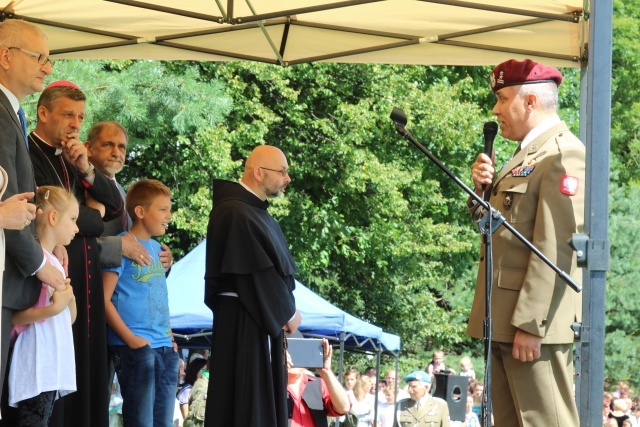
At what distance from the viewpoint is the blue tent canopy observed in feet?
46.3

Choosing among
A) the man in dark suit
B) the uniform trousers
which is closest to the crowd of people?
the uniform trousers

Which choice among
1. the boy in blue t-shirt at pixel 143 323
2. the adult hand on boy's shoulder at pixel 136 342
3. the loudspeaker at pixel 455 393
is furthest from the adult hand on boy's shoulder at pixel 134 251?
the loudspeaker at pixel 455 393

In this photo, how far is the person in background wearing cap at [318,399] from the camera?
7352 millimetres

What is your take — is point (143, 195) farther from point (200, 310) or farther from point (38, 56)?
point (200, 310)

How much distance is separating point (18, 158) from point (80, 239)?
41.9 inches

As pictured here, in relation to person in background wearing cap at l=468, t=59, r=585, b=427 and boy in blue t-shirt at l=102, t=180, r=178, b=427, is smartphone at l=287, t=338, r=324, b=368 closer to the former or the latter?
boy in blue t-shirt at l=102, t=180, r=178, b=427

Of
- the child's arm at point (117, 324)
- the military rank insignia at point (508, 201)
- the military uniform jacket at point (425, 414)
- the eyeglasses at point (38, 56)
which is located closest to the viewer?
the eyeglasses at point (38, 56)

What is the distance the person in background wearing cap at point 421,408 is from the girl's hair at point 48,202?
10105 millimetres

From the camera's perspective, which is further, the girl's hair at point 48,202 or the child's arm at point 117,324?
the child's arm at point 117,324

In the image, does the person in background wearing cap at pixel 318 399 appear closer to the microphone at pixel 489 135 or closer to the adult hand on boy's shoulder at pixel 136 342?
the adult hand on boy's shoulder at pixel 136 342

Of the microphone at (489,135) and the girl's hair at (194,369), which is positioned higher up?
the microphone at (489,135)

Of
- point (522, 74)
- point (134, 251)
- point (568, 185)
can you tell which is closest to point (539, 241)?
point (568, 185)

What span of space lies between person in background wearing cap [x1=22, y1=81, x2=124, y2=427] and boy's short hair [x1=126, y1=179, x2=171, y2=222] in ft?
2.36

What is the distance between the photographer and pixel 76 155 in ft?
18.5
